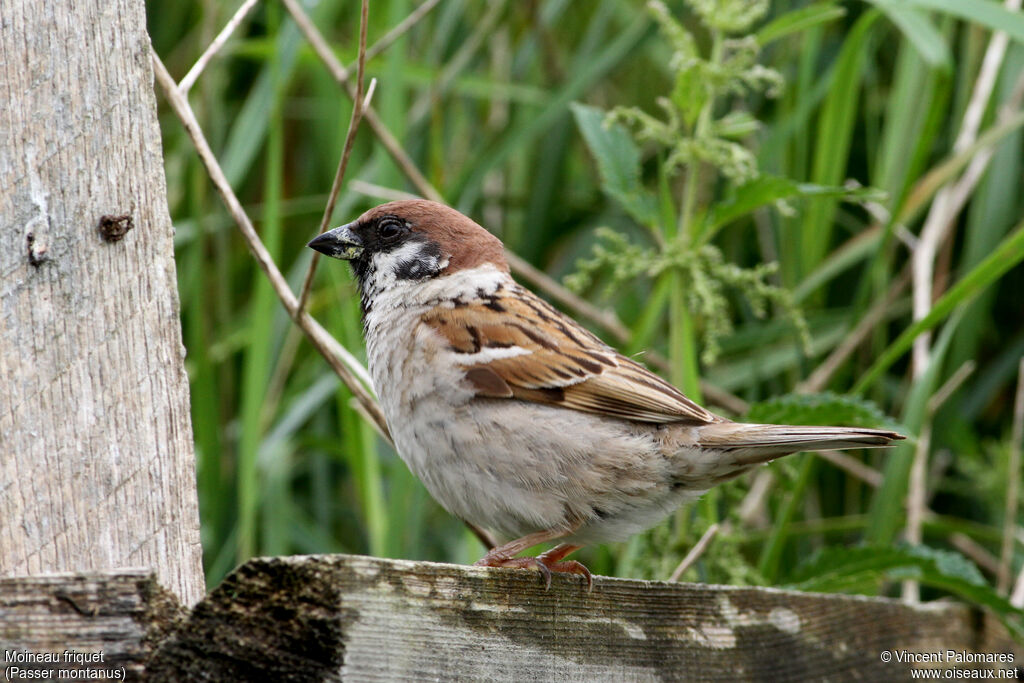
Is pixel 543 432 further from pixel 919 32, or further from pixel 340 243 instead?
pixel 919 32

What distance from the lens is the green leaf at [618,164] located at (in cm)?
227

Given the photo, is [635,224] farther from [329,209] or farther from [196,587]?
[196,587]

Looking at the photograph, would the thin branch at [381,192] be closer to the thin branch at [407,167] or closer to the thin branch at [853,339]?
the thin branch at [407,167]

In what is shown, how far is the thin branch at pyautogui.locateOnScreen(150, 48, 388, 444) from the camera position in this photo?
1912mm

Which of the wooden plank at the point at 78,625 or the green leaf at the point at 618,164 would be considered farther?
the green leaf at the point at 618,164

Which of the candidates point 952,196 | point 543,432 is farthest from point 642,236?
point 543,432

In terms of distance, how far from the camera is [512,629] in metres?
1.41

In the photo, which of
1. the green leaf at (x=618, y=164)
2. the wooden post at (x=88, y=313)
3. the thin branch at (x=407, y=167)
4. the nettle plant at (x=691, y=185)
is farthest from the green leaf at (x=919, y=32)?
the wooden post at (x=88, y=313)

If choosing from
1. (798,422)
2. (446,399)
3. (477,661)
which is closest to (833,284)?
(798,422)

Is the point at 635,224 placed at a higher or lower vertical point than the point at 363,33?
lower

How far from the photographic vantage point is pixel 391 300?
222 centimetres

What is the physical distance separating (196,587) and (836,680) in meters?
1.12

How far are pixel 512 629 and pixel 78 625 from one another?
518 mm

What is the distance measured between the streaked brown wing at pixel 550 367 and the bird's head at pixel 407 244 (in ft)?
0.56
